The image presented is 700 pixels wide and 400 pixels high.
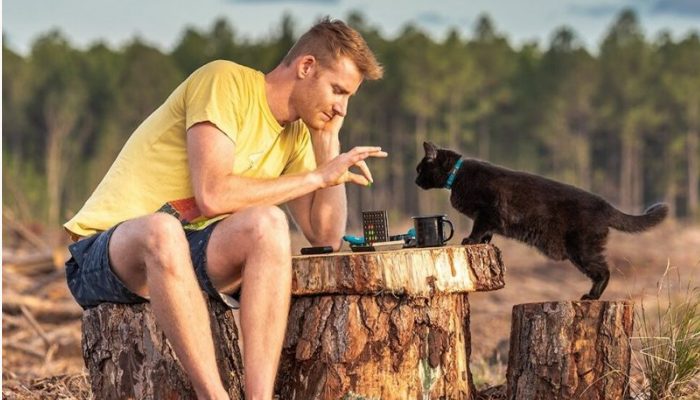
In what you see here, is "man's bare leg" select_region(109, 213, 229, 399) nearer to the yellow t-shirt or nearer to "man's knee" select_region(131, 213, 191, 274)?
"man's knee" select_region(131, 213, 191, 274)

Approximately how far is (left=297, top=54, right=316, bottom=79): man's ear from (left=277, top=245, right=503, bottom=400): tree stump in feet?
2.70

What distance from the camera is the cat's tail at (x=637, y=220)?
5949mm

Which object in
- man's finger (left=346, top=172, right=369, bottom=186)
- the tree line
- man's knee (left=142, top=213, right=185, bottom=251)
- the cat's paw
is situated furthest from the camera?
the tree line

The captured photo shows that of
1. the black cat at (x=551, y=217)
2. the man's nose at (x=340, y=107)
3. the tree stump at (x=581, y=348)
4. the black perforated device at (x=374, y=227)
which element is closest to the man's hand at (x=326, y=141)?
the man's nose at (x=340, y=107)

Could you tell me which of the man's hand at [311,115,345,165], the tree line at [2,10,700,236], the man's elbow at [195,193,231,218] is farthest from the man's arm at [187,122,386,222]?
the tree line at [2,10,700,236]

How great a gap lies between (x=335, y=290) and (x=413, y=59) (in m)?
49.7

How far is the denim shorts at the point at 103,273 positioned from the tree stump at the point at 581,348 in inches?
56.6

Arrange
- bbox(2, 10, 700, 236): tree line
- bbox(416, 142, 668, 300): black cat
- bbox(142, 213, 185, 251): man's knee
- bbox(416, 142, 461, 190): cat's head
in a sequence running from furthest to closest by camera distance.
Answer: bbox(2, 10, 700, 236): tree line
bbox(416, 142, 461, 190): cat's head
bbox(416, 142, 668, 300): black cat
bbox(142, 213, 185, 251): man's knee

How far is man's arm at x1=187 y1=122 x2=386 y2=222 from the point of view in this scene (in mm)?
4477

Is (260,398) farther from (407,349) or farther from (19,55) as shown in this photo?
(19,55)

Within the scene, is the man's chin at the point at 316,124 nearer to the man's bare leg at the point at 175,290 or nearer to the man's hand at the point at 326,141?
the man's hand at the point at 326,141

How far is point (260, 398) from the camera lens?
14.1 ft

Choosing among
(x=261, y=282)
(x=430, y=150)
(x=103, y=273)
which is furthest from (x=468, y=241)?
(x=103, y=273)

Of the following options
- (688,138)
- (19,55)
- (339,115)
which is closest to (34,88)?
(19,55)
